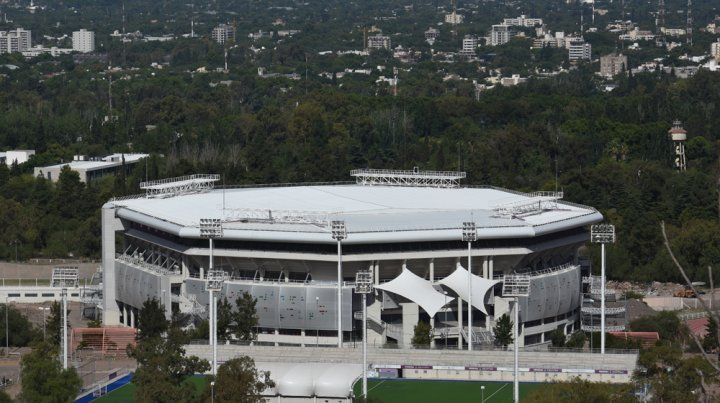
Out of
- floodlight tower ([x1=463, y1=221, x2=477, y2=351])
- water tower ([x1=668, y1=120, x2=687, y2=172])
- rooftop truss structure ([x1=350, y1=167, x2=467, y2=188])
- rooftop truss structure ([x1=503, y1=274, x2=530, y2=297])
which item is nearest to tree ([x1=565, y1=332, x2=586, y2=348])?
floodlight tower ([x1=463, y1=221, x2=477, y2=351])

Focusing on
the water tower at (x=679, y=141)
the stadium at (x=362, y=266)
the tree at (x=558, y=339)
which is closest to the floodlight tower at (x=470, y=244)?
the stadium at (x=362, y=266)

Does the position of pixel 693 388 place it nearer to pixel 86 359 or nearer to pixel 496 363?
pixel 496 363

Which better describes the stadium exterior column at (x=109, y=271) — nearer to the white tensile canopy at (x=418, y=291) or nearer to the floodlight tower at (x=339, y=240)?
the floodlight tower at (x=339, y=240)

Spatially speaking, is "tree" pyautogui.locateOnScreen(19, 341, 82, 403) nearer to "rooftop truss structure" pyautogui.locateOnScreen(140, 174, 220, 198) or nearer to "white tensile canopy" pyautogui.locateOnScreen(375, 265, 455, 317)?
"white tensile canopy" pyautogui.locateOnScreen(375, 265, 455, 317)

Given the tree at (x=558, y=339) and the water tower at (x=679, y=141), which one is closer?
the tree at (x=558, y=339)

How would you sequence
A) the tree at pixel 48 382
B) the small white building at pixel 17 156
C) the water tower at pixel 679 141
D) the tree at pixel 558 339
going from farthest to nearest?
1. the small white building at pixel 17 156
2. the water tower at pixel 679 141
3. the tree at pixel 558 339
4. the tree at pixel 48 382

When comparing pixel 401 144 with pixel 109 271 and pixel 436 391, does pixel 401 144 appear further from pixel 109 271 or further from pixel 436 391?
pixel 436 391
